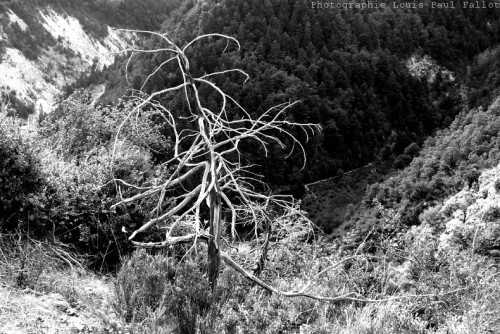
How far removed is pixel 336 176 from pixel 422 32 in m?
37.1

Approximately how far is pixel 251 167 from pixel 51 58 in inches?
2606

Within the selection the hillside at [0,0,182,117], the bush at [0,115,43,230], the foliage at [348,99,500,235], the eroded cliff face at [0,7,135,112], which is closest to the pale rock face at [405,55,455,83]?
the foliage at [348,99,500,235]

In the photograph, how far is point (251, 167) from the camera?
24219mm

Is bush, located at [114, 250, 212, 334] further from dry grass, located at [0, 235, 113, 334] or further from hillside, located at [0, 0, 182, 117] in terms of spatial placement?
hillside, located at [0, 0, 182, 117]

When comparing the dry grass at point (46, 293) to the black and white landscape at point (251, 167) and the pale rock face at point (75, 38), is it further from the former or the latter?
the pale rock face at point (75, 38)

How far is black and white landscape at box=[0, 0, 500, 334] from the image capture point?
357cm

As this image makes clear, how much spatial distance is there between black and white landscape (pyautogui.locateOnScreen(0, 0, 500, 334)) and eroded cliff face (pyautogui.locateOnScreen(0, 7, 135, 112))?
0.47 m

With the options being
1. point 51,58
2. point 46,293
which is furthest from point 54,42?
point 46,293

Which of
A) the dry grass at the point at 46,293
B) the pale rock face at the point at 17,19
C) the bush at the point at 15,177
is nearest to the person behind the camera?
the dry grass at the point at 46,293

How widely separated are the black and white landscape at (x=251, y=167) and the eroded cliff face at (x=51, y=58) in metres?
0.47

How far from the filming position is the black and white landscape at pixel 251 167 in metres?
3.57

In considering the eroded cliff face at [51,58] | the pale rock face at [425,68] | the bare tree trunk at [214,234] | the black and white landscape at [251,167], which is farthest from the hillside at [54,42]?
the bare tree trunk at [214,234]

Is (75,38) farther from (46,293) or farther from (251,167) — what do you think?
(46,293)

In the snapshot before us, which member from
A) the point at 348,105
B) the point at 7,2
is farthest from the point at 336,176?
the point at 7,2
